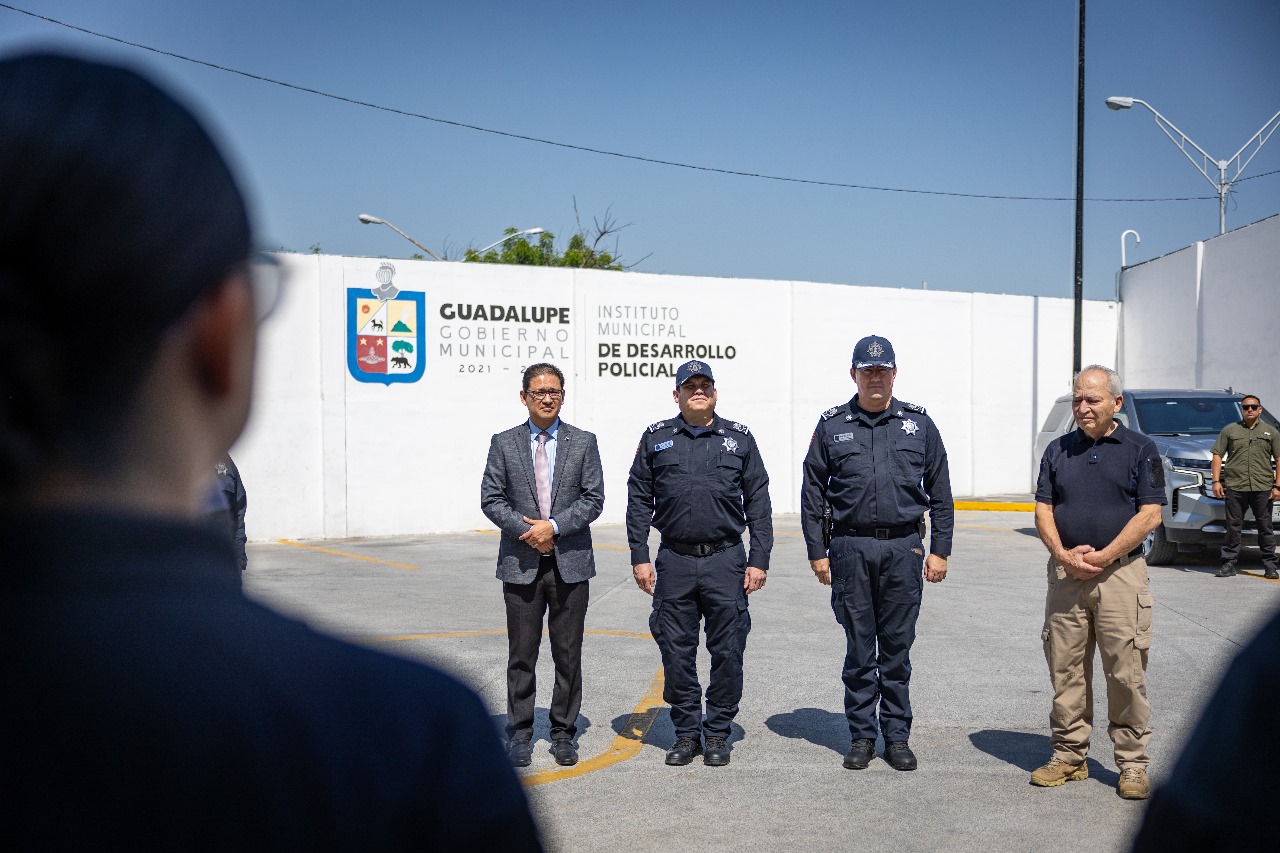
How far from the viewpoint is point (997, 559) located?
46.0 ft

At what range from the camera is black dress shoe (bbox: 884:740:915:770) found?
582 cm

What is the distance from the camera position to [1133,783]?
212 inches

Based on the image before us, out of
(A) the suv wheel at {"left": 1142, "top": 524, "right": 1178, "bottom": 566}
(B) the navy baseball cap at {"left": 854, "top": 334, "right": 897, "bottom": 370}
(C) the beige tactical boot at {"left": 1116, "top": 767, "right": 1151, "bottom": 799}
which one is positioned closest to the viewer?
(C) the beige tactical boot at {"left": 1116, "top": 767, "right": 1151, "bottom": 799}

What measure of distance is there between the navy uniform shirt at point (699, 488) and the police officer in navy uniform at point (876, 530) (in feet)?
0.97

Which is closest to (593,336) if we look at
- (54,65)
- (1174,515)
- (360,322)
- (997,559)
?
(360,322)

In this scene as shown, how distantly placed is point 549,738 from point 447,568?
7258 mm

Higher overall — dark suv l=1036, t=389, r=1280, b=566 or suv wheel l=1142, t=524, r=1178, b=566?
dark suv l=1036, t=389, r=1280, b=566

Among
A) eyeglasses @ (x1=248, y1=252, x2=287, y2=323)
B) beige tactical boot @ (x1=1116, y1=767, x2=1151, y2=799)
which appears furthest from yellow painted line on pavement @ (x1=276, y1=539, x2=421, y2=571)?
eyeglasses @ (x1=248, y1=252, x2=287, y2=323)

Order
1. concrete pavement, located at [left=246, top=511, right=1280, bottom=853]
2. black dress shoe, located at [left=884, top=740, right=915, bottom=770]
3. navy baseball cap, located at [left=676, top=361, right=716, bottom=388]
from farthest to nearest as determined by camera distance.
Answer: navy baseball cap, located at [left=676, top=361, right=716, bottom=388], black dress shoe, located at [left=884, top=740, right=915, bottom=770], concrete pavement, located at [left=246, top=511, right=1280, bottom=853]

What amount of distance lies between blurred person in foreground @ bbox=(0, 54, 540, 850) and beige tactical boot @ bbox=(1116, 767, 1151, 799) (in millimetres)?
5202

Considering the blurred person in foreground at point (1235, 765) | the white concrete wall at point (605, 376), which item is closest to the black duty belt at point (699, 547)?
the blurred person in foreground at point (1235, 765)

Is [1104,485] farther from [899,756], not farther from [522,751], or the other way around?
[522,751]

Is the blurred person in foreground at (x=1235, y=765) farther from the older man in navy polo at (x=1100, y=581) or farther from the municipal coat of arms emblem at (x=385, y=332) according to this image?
the municipal coat of arms emblem at (x=385, y=332)

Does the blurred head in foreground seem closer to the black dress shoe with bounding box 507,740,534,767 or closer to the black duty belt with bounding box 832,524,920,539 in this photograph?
the black dress shoe with bounding box 507,740,534,767
